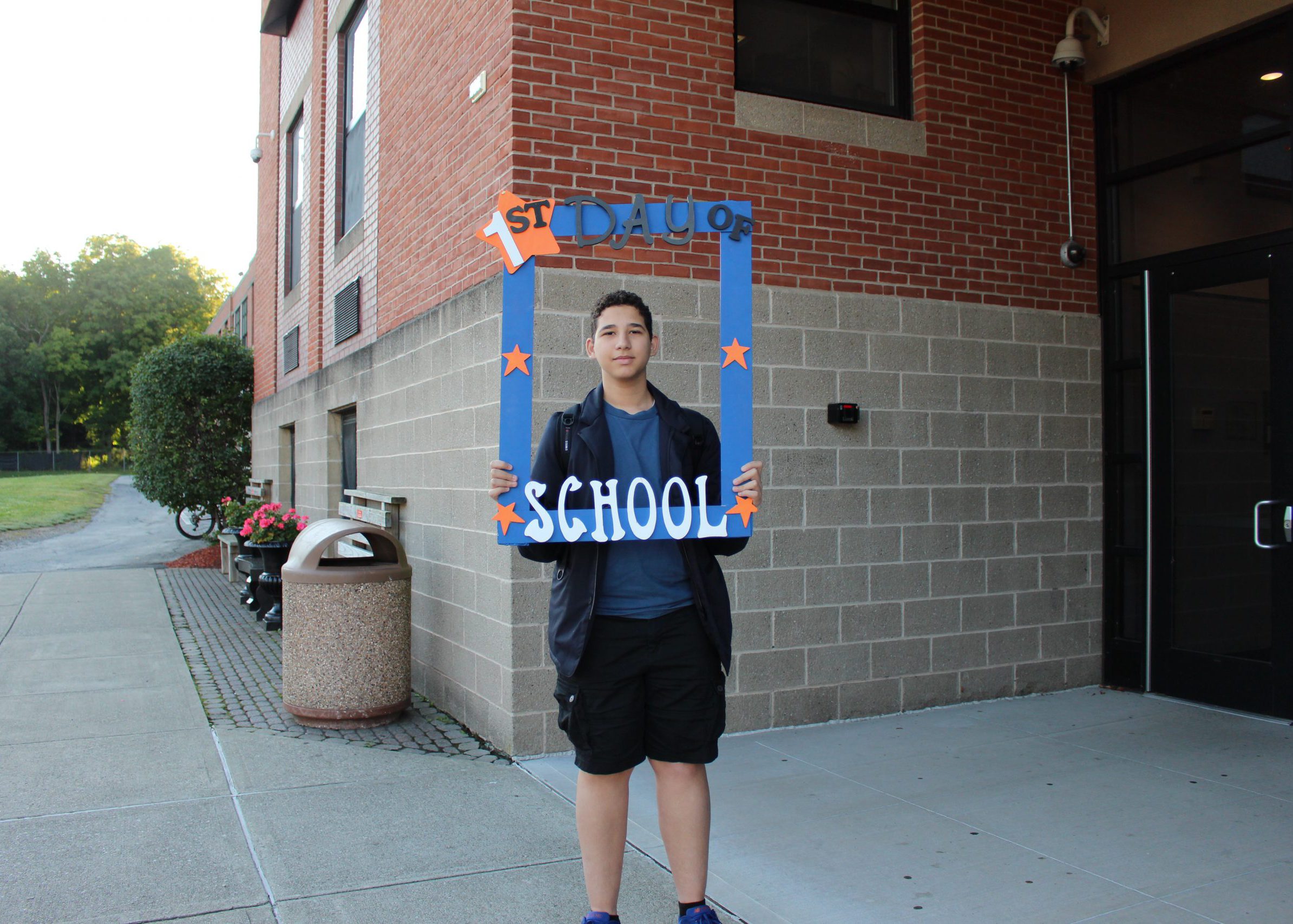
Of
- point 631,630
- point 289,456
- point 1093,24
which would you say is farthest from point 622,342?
point 289,456

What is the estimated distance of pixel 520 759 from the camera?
5.00 m

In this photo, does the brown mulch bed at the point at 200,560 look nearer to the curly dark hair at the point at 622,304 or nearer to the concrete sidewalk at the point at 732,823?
the concrete sidewalk at the point at 732,823

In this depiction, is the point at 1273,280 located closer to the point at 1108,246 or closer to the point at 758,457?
the point at 1108,246

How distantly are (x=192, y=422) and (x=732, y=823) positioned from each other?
14260 mm

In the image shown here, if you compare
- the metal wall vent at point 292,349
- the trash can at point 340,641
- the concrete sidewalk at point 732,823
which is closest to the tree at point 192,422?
the metal wall vent at point 292,349

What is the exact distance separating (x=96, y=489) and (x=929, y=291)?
132 feet

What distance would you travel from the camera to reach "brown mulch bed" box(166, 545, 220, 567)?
1456cm

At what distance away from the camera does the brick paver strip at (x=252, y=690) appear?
17.8ft

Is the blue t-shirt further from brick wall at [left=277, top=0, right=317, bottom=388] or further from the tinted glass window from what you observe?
brick wall at [left=277, top=0, right=317, bottom=388]

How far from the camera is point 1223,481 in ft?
19.3

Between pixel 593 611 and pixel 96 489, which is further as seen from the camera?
pixel 96 489

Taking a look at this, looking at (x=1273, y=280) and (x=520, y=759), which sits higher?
(x=1273, y=280)

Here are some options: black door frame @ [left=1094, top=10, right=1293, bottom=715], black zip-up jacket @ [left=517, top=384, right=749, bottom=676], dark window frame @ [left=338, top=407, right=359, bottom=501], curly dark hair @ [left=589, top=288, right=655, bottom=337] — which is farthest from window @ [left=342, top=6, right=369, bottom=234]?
black zip-up jacket @ [left=517, top=384, right=749, bottom=676]

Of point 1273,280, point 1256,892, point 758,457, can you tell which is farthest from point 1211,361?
point 1256,892
